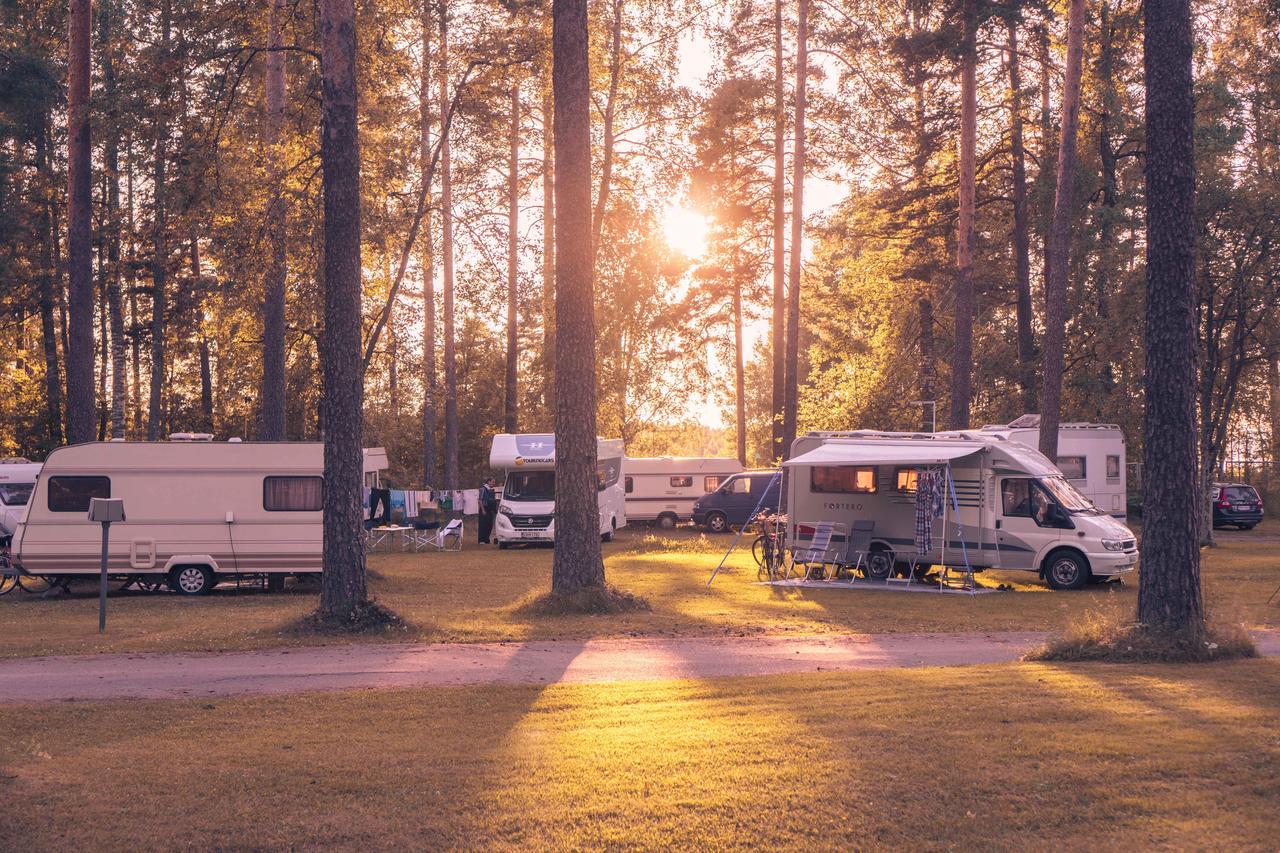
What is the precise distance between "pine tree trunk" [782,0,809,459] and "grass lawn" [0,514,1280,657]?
8535mm

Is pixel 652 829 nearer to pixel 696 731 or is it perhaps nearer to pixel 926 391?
pixel 696 731

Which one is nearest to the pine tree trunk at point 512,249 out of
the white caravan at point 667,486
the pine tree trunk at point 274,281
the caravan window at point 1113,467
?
the white caravan at point 667,486

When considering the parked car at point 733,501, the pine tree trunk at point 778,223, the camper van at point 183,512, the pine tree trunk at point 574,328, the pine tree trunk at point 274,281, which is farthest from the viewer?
the parked car at point 733,501

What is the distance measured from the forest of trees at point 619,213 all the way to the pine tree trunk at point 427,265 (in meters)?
0.16

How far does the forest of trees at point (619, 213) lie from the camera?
2005 cm

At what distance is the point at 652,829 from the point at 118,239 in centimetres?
3551

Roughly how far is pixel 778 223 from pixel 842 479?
15961mm

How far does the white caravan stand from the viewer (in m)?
38.6

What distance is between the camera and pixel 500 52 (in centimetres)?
2203

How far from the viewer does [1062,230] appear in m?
23.1

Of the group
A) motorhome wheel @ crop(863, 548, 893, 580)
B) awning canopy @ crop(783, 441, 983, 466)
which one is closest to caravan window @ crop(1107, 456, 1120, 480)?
awning canopy @ crop(783, 441, 983, 466)

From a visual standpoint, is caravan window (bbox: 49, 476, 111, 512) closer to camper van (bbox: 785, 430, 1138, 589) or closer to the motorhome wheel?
camper van (bbox: 785, 430, 1138, 589)

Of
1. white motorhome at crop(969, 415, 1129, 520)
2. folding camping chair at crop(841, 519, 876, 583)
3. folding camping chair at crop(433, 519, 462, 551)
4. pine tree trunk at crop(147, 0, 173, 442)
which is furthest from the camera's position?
folding camping chair at crop(433, 519, 462, 551)

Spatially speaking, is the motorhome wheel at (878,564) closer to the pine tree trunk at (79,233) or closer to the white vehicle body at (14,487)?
the pine tree trunk at (79,233)
